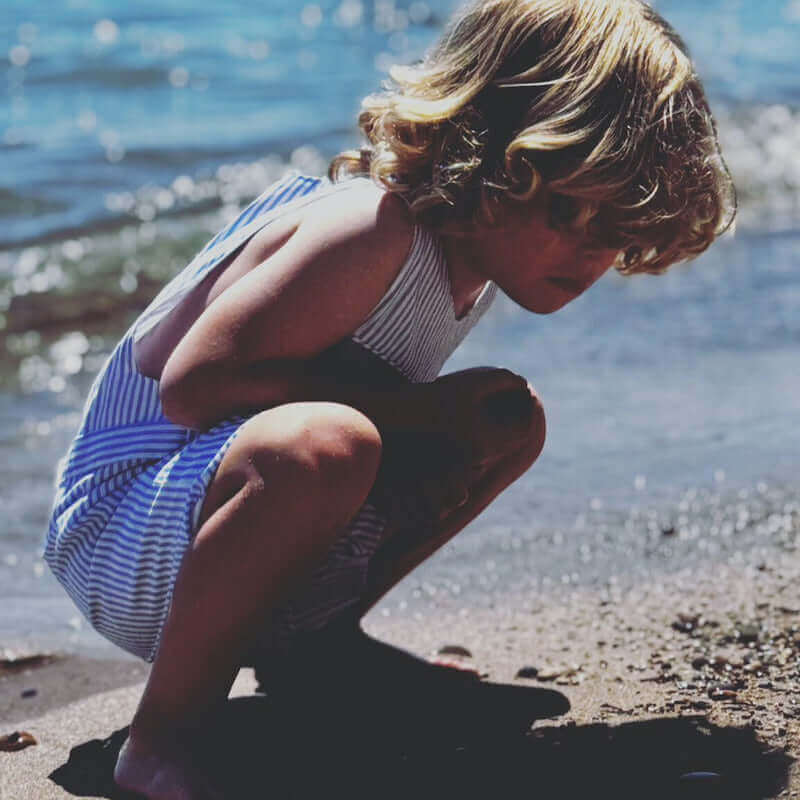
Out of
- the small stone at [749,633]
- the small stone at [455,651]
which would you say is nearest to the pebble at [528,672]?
the small stone at [455,651]

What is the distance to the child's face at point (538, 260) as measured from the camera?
229cm

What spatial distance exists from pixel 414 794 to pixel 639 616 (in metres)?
0.84

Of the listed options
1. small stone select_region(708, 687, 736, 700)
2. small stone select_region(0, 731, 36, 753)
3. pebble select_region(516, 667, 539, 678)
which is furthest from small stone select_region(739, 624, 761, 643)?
small stone select_region(0, 731, 36, 753)

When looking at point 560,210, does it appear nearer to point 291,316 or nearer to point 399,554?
point 291,316

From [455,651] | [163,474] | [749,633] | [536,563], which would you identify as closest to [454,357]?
[536,563]

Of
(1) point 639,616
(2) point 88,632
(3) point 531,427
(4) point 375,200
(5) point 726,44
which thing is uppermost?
(5) point 726,44

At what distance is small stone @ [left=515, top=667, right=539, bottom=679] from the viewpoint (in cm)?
262

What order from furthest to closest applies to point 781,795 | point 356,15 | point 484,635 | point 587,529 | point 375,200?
1. point 356,15
2. point 587,529
3. point 484,635
4. point 375,200
5. point 781,795

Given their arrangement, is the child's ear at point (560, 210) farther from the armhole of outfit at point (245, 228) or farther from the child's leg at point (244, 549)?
the child's leg at point (244, 549)

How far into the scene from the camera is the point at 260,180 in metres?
7.99

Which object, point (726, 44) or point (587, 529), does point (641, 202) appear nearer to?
point (587, 529)

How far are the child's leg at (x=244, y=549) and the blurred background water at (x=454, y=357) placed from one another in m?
0.91

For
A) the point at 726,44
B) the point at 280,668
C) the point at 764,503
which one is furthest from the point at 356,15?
the point at 280,668

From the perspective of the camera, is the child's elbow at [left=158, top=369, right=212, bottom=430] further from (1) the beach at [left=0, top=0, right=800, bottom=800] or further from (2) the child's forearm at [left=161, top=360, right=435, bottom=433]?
(1) the beach at [left=0, top=0, right=800, bottom=800]
